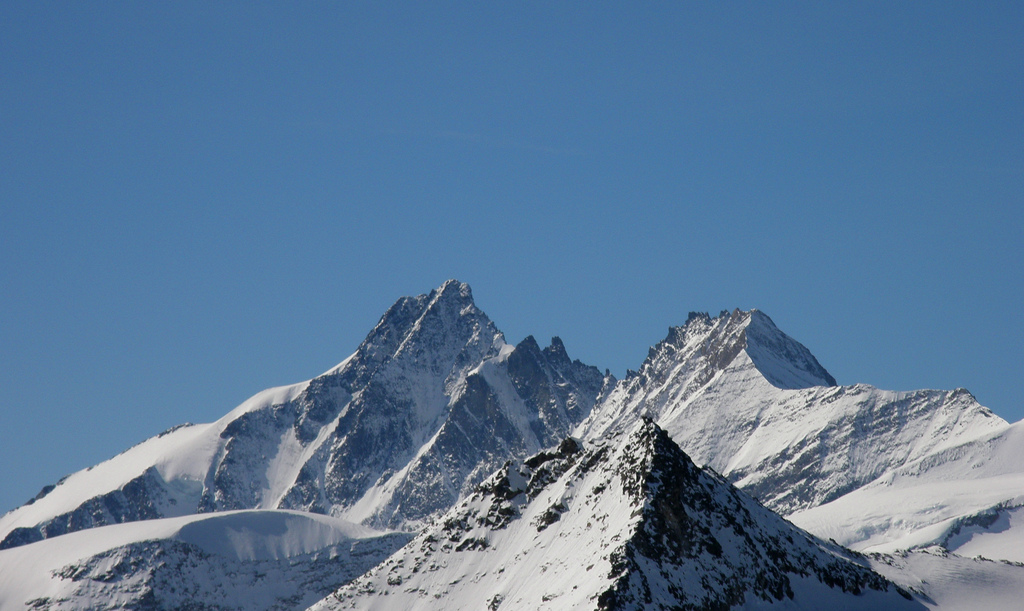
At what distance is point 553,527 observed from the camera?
19650 cm

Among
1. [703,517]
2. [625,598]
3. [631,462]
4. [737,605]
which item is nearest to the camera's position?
[625,598]

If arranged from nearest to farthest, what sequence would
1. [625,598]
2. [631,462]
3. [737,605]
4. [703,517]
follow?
[625,598] → [737,605] → [703,517] → [631,462]

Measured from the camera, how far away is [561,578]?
577 ft

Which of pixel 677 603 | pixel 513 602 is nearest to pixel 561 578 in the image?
pixel 513 602

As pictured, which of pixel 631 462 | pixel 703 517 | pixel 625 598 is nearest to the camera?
pixel 625 598

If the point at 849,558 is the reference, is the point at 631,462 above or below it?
above

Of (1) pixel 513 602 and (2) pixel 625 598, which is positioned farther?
(1) pixel 513 602

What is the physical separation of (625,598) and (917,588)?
63.4 m

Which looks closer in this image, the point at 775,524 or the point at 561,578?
the point at 561,578

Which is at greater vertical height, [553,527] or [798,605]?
[553,527]

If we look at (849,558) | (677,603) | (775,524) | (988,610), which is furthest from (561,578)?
(988,610)

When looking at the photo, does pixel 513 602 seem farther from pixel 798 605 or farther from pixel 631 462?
pixel 798 605

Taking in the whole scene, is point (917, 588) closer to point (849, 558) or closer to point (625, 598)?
point (849, 558)

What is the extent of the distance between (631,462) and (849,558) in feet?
121
